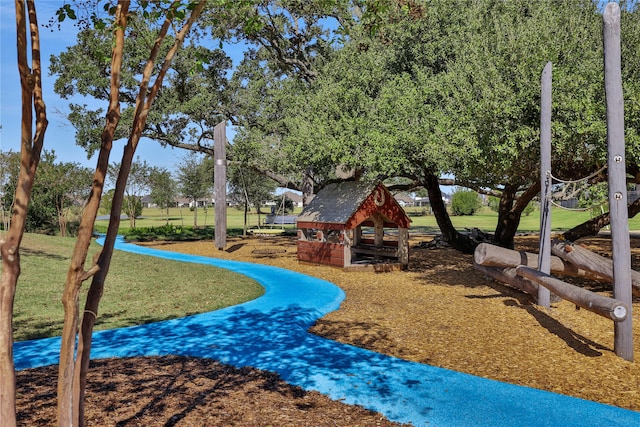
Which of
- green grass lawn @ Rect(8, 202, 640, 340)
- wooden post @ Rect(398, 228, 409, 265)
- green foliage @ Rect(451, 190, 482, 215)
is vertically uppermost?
green foliage @ Rect(451, 190, 482, 215)

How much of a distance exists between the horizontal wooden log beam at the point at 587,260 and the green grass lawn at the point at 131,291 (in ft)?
25.3

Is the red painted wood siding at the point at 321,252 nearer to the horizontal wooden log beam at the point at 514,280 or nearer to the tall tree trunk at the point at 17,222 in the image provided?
the horizontal wooden log beam at the point at 514,280

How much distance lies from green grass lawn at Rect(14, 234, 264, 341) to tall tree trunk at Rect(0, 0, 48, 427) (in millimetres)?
6633

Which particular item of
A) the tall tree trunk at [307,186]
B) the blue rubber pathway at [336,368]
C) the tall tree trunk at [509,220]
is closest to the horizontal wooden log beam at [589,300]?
the blue rubber pathway at [336,368]

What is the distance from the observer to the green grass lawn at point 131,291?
10789mm

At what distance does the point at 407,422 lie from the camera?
5.75 m

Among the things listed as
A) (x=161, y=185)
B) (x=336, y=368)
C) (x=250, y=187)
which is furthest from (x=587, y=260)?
(x=161, y=185)

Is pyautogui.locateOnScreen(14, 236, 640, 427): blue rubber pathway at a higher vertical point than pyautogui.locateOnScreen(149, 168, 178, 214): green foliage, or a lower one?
lower

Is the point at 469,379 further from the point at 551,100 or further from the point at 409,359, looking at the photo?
the point at 551,100

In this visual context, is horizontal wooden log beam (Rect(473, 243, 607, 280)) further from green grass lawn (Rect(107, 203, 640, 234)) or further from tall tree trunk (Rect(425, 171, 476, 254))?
green grass lawn (Rect(107, 203, 640, 234))

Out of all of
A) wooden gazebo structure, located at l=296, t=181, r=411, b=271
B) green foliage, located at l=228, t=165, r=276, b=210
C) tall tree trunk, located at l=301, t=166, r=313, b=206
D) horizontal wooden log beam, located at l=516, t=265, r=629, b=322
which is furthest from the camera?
green foliage, located at l=228, t=165, r=276, b=210

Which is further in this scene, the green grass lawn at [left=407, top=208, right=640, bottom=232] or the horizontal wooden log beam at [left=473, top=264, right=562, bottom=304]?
the green grass lawn at [left=407, top=208, right=640, bottom=232]

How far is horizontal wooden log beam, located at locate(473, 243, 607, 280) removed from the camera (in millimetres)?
11695

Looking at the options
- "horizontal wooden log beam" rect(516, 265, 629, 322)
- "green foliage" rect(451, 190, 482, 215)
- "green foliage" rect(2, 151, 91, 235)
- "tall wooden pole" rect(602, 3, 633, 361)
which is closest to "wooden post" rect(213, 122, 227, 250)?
"green foliage" rect(2, 151, 91, 235)
